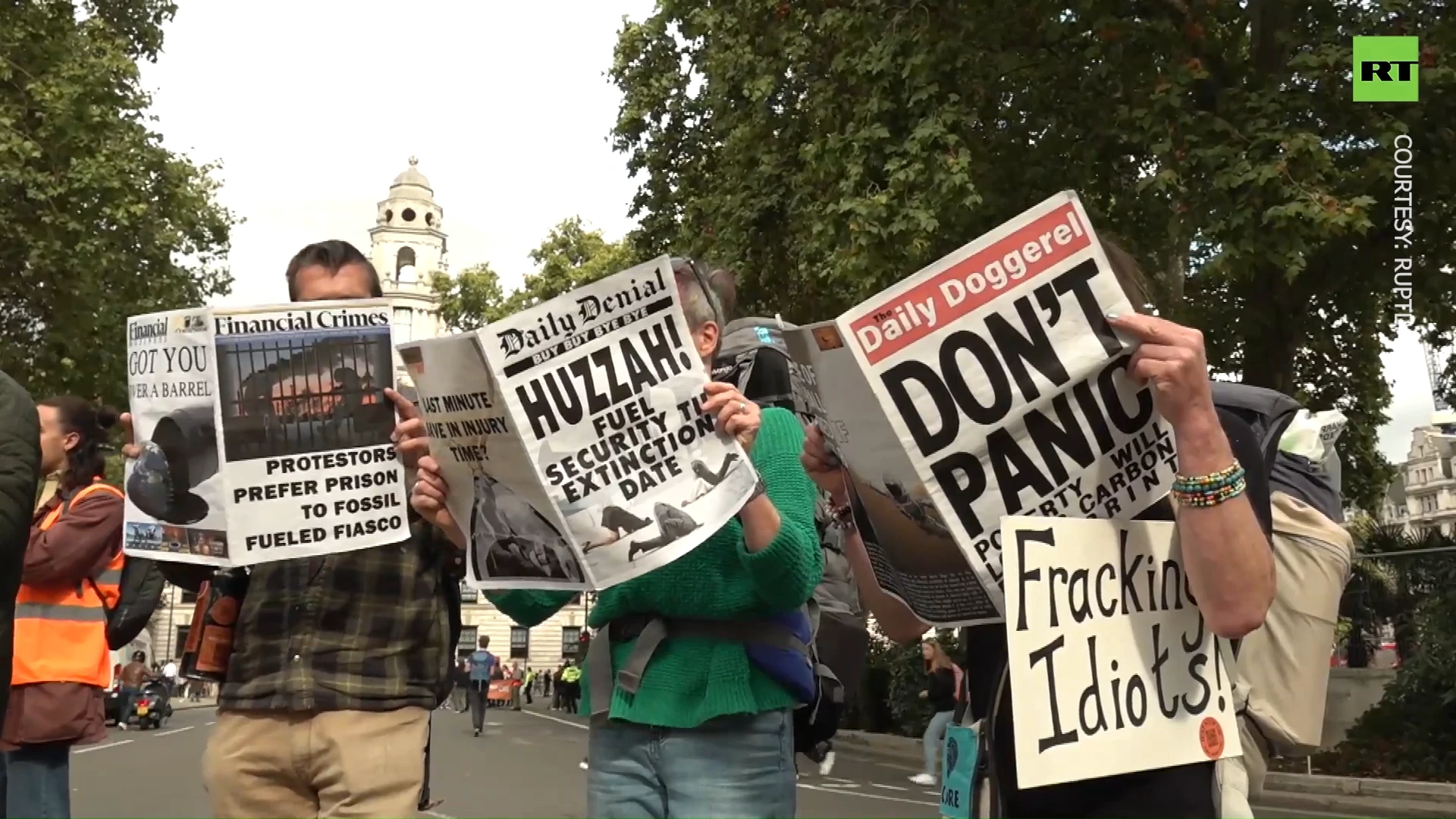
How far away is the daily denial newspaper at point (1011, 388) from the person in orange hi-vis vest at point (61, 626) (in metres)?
2.91

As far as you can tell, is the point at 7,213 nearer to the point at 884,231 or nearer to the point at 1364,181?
the point at 884,231

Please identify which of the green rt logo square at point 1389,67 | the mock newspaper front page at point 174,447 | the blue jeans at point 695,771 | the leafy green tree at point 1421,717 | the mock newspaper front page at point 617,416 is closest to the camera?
the mock newspaper front page at point 617,416

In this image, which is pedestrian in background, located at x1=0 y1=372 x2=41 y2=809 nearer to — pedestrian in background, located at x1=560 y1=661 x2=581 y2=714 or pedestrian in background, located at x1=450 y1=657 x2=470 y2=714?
pedestrian in background, located at x1=450 y1=657 x2=470 y2=714

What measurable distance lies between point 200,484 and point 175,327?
356mm

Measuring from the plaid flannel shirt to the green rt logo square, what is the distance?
34.6 feet

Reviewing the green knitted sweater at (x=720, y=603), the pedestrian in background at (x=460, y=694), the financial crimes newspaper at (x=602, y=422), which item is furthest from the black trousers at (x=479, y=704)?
the financial crimes newspaper at (x=602, y=422)

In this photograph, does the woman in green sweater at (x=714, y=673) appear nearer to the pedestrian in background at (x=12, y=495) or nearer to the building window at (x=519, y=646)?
the pedestrian in background at (x=12, y=495)

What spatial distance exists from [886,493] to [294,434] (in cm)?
132

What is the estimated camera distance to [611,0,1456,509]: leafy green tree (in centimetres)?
1099

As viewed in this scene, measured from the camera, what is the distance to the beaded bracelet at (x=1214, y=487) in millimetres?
1991

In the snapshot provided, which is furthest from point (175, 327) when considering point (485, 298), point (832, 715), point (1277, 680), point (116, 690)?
point (485, 298)

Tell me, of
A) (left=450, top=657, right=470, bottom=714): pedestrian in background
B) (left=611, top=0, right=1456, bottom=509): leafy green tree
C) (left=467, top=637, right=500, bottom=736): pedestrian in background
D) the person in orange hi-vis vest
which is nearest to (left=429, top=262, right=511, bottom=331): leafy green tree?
(left=450, top=657, right=470, bottom=714): pedestrian in background

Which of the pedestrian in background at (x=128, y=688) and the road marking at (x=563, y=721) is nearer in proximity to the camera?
the road marking at (x=563, y=721)

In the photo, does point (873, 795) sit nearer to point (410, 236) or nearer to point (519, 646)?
point (519, 646)
